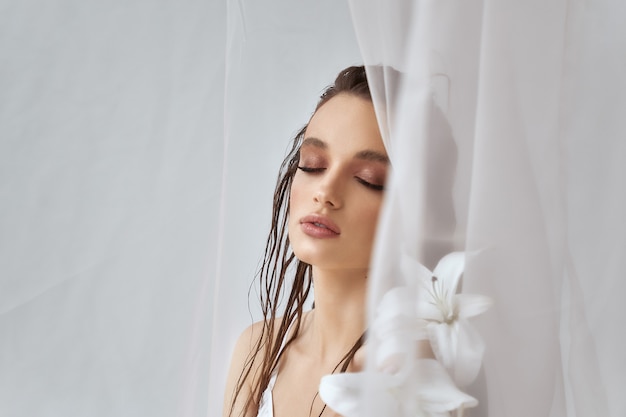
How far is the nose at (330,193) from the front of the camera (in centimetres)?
121

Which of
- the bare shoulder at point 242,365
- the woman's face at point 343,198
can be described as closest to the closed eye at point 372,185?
the woman's face at point 343,198

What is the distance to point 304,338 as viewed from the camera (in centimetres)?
153

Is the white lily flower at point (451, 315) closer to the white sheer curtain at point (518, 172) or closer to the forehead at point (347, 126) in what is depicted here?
the white sheer curtain at point (518, 172)

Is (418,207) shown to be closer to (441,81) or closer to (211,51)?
(441,81)

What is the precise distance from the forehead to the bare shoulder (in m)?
0.47

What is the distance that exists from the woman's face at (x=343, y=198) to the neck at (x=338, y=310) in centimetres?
7

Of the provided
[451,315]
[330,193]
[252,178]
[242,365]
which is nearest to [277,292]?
[242,365]

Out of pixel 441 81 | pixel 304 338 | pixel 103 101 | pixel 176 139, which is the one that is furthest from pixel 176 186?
pixel 441 81

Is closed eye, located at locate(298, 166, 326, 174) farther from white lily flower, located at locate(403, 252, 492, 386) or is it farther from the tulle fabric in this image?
white lily flower, located at locate(403, 252, 492, 386)

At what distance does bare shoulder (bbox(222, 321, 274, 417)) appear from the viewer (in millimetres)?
1545

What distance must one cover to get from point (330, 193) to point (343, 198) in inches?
0.9

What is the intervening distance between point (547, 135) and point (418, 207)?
6.6 inches

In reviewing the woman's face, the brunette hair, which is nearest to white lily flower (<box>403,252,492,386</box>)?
the woman's face

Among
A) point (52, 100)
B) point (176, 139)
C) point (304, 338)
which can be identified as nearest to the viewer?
point (304, 338)
